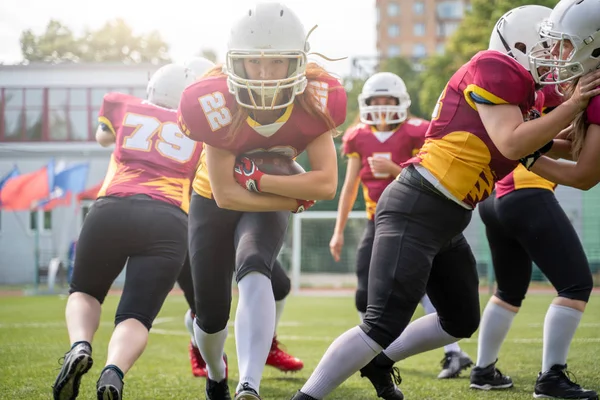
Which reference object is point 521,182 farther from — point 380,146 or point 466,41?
point 466,41

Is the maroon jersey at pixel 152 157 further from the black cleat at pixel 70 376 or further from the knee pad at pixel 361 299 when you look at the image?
the knee pad at pixel 361 299

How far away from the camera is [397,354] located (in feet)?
13.2

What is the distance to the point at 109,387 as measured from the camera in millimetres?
3453

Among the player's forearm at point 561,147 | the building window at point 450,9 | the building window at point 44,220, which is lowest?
the building window at point 44,220

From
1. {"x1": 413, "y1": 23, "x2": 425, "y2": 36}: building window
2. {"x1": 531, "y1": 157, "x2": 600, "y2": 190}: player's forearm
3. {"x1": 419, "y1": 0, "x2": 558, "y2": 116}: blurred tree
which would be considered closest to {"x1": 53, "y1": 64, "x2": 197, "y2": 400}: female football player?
{"x1": 531, "y1": 157, "x2": 600, "y2": 190}: player's forearm

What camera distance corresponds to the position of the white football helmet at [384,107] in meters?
6.03

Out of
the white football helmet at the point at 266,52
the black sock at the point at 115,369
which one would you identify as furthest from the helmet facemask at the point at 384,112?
the black sock at the point at 115,369

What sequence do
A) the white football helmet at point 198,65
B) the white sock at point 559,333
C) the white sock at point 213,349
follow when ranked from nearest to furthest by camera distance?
the white sock at point 213,349
the white sock at point 559,333
the white football helmet at point 198,65

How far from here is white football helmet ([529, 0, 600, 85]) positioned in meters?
3.15

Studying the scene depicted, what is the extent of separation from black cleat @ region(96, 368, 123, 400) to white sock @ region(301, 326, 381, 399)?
818mm

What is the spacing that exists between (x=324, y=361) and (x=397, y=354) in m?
0.78

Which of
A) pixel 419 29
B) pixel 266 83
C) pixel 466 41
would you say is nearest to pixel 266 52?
pixel 266 83

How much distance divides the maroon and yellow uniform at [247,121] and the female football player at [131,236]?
2.33 feet

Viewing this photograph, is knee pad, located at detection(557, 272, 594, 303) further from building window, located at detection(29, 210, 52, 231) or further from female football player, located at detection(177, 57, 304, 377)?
building window, located at detection(29, 210, 52, 231)
